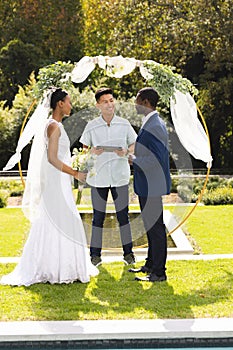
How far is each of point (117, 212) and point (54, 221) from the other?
1.06 m

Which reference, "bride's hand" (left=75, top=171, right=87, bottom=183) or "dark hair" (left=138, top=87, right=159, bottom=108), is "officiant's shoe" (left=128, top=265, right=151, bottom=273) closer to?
"bride's hand" (left=75, top=171, right=87, bottom=183)

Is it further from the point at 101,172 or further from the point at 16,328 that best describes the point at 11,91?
the point at 16,328

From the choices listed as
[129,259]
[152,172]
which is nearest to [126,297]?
[152,172]

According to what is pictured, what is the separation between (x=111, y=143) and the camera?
6.93 m

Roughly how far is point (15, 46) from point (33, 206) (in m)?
18.1

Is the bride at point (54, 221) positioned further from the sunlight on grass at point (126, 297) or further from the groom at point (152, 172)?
the groom at point (152, 172)

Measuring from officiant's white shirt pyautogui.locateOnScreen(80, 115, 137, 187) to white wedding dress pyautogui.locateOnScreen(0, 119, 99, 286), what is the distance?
0.75 meters

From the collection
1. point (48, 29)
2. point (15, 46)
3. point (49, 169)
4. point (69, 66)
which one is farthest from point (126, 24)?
point (49, 169)

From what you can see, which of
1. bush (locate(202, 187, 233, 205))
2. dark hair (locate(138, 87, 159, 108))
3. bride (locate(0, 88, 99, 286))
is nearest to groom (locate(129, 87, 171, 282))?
dark hair (locate(138, 87, 159, 108))

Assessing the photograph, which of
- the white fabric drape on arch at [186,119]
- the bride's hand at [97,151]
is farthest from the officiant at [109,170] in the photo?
the white fabric drape on arch at [186,119]

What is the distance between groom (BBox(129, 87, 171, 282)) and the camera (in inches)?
237

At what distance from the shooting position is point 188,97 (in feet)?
23.2

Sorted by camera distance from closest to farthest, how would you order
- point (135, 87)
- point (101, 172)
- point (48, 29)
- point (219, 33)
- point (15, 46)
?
point (101, 172), point (219, 33), point (135, 87), point (15, 46), point (48, 29)

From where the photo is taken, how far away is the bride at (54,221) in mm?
6105
